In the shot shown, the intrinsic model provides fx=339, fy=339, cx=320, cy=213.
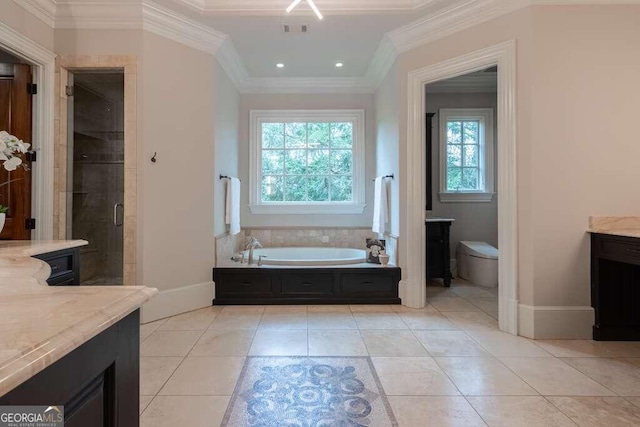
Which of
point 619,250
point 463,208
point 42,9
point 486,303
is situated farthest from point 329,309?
point 42,9

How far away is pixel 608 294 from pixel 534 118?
1.44 m

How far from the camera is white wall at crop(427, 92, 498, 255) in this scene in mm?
4758

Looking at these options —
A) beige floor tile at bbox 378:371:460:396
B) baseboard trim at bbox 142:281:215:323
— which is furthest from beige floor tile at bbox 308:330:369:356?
baseboard trim at bbox 142:281:215:323

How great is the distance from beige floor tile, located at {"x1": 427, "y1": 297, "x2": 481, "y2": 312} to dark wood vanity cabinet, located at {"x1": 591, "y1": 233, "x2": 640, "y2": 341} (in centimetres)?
99

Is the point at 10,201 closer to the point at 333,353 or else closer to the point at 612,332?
the point at 333,353

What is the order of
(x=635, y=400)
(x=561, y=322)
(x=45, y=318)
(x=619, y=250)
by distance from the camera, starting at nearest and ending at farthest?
(x=45, y=318) → (x=635, y=400) → (x=619, y=250) → (x=561, y=322)

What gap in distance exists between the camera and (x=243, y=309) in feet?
11.0

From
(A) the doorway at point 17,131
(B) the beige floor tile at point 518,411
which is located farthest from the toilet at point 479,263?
(A) the doorway at point 17,131

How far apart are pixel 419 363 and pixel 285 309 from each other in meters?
1.51

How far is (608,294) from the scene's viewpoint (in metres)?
2.54

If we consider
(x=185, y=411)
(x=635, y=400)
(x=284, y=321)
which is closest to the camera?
(x=185, y=411)

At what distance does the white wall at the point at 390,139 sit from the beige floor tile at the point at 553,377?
5.34ft

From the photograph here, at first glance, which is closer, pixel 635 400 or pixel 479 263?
pixel 635 400

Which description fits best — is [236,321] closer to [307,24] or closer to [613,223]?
[307,24]
